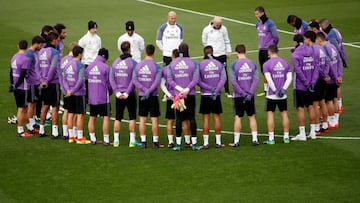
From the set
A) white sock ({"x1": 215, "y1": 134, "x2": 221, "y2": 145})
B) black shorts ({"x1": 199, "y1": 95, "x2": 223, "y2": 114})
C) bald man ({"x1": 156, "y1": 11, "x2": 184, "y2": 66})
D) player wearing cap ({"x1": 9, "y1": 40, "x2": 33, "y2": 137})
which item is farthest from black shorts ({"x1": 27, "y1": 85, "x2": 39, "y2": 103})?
white sock ({"x1": 215, "y1": 134, "x2": 221, "y2": 145})

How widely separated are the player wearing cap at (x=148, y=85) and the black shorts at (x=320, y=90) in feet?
14.4

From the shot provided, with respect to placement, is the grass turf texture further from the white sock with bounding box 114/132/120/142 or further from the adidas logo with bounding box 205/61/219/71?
the adidas logo with bounding box 205/61/219/71

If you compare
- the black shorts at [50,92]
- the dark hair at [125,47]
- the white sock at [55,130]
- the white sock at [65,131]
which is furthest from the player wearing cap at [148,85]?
the black shorts at [50,92]

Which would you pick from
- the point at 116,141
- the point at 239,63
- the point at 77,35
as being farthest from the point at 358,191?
Result: the point at 77,35

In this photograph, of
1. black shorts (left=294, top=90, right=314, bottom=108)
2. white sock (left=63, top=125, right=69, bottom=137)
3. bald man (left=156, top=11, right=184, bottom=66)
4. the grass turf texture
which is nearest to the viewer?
the grass turf texture

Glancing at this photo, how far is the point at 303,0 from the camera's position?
149 feet

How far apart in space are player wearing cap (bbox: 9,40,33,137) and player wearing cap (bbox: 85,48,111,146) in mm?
1964

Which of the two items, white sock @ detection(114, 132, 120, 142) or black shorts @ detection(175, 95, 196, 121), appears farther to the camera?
white sock @ detection(114, 132, 120, 142)

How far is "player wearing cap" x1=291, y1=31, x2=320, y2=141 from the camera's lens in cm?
2384

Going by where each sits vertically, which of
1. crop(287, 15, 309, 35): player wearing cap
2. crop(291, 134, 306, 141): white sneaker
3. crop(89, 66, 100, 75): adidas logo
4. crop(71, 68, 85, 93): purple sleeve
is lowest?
crop(291, 134, 306, 141): white sneaker

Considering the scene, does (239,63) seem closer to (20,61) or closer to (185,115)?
(185,115)

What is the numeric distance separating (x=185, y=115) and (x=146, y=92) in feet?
3.67

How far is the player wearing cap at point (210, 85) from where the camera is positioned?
23.0m

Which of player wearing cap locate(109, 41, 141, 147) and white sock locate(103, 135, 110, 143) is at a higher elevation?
player wearing cap locate(109, 41, 141, 147)
